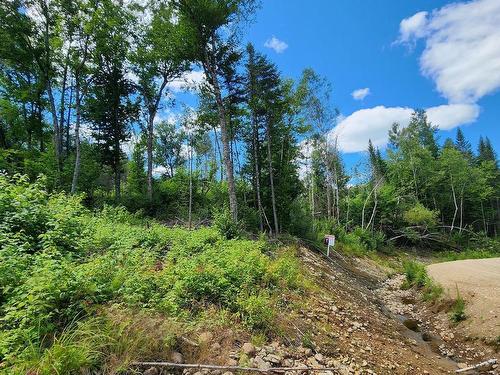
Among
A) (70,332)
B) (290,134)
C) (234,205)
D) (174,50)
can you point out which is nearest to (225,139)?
(234,205)

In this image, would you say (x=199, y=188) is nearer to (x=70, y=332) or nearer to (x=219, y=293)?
(x=219, y=293)

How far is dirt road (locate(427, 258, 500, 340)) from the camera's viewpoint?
773cm

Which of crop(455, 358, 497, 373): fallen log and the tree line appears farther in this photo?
the tree line

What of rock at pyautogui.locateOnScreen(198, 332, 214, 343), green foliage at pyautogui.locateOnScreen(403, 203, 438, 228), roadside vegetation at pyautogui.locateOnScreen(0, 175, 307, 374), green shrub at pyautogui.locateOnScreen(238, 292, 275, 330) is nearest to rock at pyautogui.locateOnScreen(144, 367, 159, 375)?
roadside vegetation at pyautogui.locateOnScreen(0, 175, 307, 374)

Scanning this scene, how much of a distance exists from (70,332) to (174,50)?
15380mm

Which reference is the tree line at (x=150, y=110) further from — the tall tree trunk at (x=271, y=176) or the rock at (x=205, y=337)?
the rock at (x=205, y=337)

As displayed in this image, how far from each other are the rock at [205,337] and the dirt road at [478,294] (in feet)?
24.2

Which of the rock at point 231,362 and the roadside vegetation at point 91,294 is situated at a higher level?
the roadside vegetation at point 91,294

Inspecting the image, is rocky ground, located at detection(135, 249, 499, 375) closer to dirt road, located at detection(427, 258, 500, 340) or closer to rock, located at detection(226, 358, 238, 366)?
rock, located at detection(226, 358, 238, 366)

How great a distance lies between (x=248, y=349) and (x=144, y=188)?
71.5 ft

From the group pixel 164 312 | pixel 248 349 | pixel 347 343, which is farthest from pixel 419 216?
pixel 164 312

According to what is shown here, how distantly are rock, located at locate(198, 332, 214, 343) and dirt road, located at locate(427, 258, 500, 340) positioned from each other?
7369 mm

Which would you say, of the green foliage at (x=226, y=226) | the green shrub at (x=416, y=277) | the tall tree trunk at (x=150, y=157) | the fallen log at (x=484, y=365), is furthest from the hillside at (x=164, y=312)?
the tall tree trunk at (x=150, y=157)

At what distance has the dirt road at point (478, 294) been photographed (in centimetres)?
773
